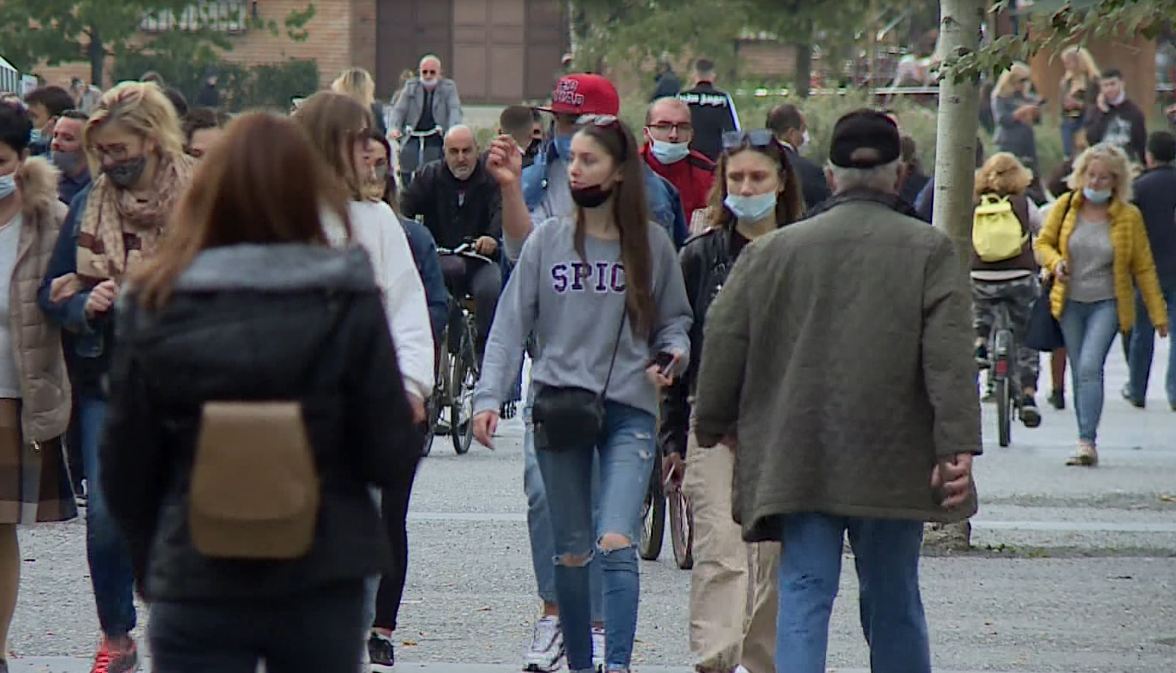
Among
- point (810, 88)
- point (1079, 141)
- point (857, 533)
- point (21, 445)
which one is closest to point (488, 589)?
point (21, 445)

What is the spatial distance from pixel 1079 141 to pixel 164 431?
64.9 feet

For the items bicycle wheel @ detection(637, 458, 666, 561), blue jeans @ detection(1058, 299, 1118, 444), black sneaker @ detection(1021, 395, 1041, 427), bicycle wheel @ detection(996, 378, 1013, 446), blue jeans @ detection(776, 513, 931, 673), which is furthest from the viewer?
black sneaker @ detection(1021, 395, 1041, 427)

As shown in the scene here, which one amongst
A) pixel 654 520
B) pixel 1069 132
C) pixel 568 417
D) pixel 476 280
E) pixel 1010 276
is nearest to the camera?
pixel 568 417

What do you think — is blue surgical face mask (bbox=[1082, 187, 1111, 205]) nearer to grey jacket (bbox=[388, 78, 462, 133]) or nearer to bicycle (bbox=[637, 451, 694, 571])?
bicycle (bbox=[637, 451, 694, 571])

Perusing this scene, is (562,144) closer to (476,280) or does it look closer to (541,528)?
(541,528)

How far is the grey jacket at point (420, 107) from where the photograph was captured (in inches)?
907

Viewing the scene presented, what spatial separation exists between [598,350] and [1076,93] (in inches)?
838

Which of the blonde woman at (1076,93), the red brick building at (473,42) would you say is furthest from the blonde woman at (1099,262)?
the red brick building at (473,42)

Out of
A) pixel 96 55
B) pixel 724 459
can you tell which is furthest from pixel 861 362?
pixel 96 55

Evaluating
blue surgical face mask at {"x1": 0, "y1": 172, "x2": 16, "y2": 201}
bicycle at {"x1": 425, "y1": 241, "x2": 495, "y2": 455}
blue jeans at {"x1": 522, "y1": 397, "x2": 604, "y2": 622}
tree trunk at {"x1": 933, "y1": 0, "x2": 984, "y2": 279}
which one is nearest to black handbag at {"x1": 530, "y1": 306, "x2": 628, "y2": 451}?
blue jeans at {"x1": 522, "y1": 397, "x2": 604, "y2": 622}

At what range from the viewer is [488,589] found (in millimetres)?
9180

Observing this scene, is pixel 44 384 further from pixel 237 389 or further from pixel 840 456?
pixel 237 389

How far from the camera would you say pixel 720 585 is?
7.02 m

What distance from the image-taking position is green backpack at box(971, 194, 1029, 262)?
571 inches
